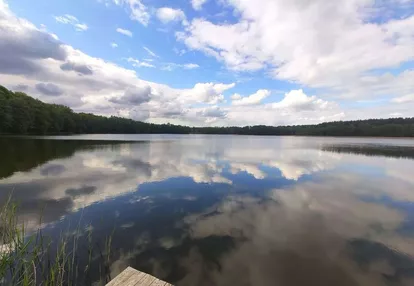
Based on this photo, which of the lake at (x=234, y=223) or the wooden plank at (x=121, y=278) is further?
the lake at (x=234, y=223)

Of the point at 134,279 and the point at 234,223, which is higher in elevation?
the point at 134,279

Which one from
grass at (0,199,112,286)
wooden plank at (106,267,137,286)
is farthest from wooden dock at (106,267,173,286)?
grass at (0,199,112,286)

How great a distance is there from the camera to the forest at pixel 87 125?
57375mm

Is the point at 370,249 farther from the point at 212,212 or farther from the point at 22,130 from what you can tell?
the point at 22,130

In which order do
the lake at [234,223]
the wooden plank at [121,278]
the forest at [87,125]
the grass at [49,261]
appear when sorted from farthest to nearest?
the forest at [87,125], the lake at [234,223], the grass at [49,261], the wooden plank at [121,278]

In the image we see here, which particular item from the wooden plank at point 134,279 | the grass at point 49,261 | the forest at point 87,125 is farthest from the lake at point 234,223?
the forest at point 87,125

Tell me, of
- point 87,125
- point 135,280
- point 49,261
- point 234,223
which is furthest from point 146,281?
point 87,125

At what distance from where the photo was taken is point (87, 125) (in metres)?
109

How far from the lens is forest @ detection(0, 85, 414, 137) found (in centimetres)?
5738

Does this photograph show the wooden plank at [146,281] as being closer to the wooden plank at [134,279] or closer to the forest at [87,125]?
the wooden plank at [134,279]

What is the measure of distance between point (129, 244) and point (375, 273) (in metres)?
5.77

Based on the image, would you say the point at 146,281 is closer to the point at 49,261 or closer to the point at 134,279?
the point at 134,279

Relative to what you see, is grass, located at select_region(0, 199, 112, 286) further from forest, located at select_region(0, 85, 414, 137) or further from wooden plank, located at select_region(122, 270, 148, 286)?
forest, located at select_region(0, 85, 414, 137)

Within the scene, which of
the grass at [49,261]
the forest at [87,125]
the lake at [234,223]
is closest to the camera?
the grass at [49,261]
